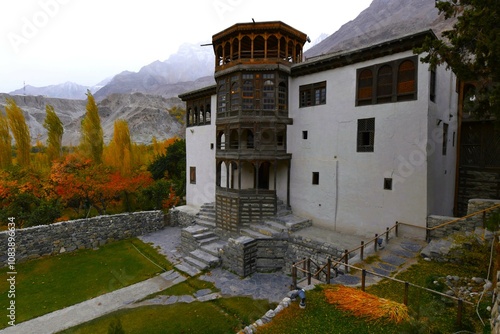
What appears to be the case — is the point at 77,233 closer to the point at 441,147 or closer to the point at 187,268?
the point at 187,268

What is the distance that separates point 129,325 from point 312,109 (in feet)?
49.3

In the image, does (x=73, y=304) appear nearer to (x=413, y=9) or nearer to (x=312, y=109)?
(x=312, y=109)

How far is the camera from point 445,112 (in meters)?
15.1

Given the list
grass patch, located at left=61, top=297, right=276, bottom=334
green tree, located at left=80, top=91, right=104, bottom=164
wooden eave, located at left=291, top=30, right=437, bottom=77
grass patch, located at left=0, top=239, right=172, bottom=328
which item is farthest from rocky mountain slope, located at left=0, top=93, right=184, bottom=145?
grass patch, located at left=61, top=297, right=276, bottom=334

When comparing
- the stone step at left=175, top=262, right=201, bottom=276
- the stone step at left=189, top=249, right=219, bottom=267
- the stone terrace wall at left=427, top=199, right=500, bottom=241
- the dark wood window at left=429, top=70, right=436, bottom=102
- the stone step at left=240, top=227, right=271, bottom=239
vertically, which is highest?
the dark wood window at left=429, top=70, right=436, bottom=102

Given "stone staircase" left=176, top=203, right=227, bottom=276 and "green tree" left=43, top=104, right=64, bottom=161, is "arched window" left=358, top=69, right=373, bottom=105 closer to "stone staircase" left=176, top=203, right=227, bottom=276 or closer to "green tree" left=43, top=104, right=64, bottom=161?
"stone staircase" left=176, top=203, right=227, bottom=276

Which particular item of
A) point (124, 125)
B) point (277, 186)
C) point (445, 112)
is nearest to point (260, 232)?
point (277, 186)

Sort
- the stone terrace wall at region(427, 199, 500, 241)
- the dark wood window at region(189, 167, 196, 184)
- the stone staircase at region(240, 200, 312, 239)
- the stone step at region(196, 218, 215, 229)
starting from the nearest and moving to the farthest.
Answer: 1. the stone terrace wall at region(427, 199, 500, 241)
2. the stone staircase at region(240, 200, 312, 239)
3. the stone step at region(196, 218, 215, 229)
4. the dark wood window at region(189, 167, 196, 184)

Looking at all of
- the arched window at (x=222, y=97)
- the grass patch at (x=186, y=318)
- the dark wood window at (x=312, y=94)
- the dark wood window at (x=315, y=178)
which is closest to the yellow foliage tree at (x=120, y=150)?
the arched window at (x=222, y=97)

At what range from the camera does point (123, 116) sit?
233 ft

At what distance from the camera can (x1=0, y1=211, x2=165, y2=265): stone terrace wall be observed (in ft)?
52.7

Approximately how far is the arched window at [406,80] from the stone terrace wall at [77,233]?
19.5 metres

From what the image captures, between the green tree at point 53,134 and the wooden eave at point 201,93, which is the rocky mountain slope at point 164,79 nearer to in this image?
the green tree at point 53,134

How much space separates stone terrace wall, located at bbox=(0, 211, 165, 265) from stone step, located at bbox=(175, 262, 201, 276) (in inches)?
287
